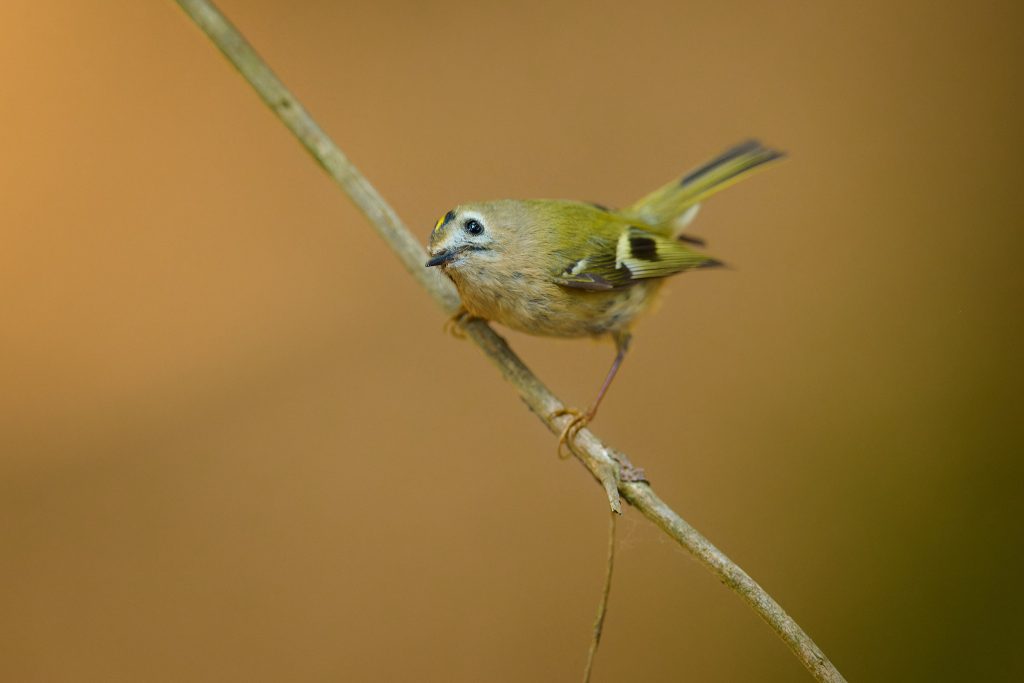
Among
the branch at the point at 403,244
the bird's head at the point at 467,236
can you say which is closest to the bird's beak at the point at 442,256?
the bird's head at the point at 467,236

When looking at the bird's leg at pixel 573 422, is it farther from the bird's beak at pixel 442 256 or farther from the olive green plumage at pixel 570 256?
the bird's beak at pixel 442 256

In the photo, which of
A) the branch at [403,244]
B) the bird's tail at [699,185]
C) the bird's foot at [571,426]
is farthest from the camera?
the bird's tail at [699,185]

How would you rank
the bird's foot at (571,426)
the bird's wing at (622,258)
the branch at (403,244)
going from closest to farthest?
1. the branch at (403,244)
2. the bird's foot at (571,426)
3. the bird's wing at (622,258)

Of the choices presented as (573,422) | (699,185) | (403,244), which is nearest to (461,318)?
(403,244)

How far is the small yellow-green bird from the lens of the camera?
3.70 ft

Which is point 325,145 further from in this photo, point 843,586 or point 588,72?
point 843,586

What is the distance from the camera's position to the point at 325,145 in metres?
1.26

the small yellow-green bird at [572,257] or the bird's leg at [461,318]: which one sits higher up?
the bird's leg at [461,318]

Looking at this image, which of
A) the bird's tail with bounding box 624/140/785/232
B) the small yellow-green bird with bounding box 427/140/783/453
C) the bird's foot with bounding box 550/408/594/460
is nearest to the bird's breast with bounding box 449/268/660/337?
the small yellow-green bird with bounding box 427/140/783/453

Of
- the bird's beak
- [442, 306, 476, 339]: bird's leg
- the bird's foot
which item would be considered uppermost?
[442, 306, 476, 339]: bird's leg

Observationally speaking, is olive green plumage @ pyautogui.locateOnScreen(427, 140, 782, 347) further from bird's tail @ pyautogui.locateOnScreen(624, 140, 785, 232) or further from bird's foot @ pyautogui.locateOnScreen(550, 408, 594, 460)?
bird's foot @ pyautogui.locateOnScreen(550, 408, 594, 460)

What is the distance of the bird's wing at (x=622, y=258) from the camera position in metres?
1.29

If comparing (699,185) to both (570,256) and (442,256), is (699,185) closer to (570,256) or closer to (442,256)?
(570,256)

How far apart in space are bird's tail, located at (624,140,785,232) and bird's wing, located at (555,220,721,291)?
66mm
